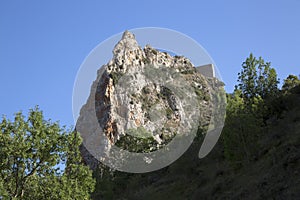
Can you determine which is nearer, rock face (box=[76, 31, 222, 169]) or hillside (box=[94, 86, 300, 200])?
hillside (box=[94, 86, 300, 200])

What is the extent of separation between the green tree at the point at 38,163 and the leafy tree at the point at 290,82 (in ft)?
154

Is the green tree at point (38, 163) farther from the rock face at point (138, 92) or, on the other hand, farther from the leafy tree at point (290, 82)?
the rock face at point (138, 92)

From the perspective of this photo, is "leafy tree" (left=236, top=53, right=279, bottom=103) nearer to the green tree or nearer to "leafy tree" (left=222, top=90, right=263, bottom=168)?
"leafy tree" (left=222, top=90, right=263, bottom=168)

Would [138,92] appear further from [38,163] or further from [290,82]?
[38,163]

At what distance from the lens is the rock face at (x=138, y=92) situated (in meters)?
111

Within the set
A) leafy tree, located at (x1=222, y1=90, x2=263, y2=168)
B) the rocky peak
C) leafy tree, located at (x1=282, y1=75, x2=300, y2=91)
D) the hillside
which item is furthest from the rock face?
leafy tree, located at (x1=222, y1=90, x2=263, y2=168)

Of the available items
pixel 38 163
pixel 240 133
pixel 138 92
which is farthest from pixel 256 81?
pixel 138 92

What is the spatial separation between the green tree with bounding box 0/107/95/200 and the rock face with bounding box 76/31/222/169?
7028cm

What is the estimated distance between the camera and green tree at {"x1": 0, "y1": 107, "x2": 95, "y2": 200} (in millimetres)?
24016

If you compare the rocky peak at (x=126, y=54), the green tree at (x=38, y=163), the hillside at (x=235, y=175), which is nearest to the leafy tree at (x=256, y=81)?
the hillside at (x=235, y=175)

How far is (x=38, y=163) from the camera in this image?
25.1m

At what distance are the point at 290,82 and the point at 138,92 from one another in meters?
72.3

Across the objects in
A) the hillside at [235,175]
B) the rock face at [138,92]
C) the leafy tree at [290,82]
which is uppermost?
the rock face at [138,92]

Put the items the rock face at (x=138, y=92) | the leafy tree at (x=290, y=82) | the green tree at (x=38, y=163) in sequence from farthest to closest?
the rock face at (x=138, y=92) → the leafy tree at (x=290, y=82) → the green tree at (x=38, y=163)
